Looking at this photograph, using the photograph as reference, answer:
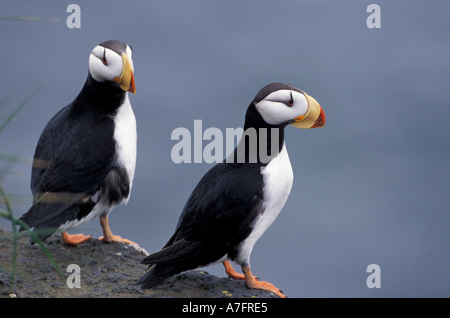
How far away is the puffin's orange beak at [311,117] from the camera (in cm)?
427

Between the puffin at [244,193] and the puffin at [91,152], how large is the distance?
2.60 ft

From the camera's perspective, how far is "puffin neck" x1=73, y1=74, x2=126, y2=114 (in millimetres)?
4887

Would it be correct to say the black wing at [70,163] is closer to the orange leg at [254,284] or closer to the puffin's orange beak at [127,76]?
the puffin's orange beak at [127,76]

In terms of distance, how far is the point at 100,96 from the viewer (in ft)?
16.1

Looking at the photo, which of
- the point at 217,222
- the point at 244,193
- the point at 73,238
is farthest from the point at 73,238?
the point at 244,193

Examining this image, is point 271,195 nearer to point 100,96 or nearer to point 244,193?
point 244,193

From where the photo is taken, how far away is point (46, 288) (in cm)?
427

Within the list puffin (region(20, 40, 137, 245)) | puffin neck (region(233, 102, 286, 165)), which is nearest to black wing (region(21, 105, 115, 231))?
puffin (region(20, 40, 137, 245))

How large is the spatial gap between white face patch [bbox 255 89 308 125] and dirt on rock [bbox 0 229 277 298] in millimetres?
1131

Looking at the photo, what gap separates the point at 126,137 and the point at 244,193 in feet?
3.88
